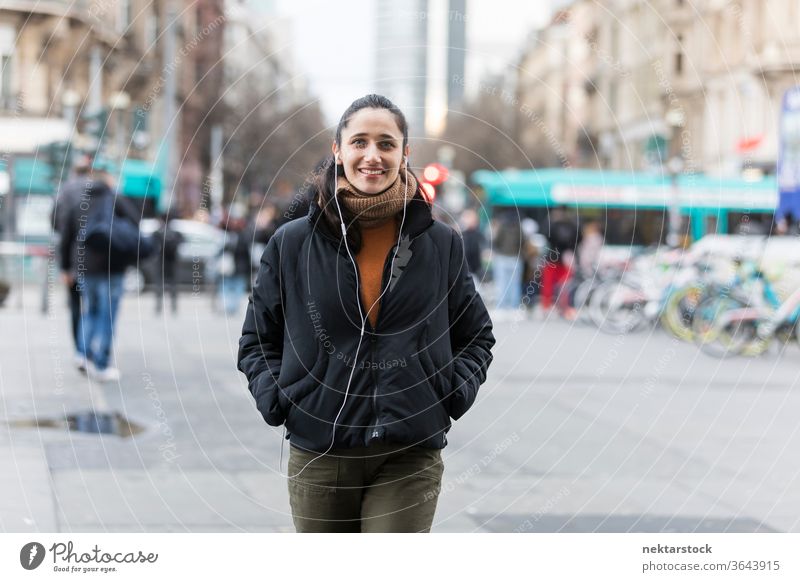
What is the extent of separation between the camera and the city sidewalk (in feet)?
19.7

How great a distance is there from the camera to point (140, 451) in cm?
760

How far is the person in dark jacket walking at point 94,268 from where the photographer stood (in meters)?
10.4

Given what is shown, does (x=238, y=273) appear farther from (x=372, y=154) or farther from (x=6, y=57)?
(x=372, y=154)

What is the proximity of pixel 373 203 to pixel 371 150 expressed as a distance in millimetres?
145

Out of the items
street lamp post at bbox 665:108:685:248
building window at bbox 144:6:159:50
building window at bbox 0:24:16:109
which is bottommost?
street lamp post at bbox 665:108:685:248

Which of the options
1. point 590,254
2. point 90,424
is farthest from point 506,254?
point 90,424

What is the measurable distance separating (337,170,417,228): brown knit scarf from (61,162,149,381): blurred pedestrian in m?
7.16

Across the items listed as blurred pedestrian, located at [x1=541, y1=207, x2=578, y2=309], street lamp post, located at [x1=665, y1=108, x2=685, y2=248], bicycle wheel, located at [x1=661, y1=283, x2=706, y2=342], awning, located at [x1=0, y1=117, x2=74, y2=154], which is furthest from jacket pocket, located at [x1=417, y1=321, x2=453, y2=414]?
awning, located at [x1=0, y1=117, x2=74, y2=154]

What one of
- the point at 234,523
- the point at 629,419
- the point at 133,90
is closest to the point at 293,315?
the point at 234,523

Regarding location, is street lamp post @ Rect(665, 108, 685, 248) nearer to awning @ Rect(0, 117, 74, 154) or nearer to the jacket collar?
awning @ Rect(0, 117, 74, 154)

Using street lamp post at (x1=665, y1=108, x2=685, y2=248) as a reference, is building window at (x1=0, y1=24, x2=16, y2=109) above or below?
above

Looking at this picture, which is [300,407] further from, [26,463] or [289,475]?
[26,463]

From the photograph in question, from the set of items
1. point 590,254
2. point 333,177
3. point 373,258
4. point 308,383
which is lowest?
point 590,254
